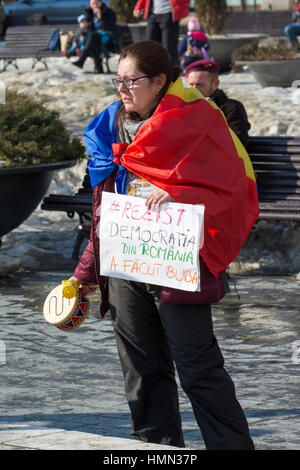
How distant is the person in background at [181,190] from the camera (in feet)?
12.1

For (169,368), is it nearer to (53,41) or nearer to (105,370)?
(105,370)

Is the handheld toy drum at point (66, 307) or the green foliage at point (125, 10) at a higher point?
the handheld toy drum at point (66, 307)

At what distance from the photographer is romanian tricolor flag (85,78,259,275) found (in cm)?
368

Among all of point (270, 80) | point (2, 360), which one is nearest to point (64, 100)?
point (270, 80)

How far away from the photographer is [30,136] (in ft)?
26.9

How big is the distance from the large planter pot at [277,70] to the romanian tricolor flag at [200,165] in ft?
34.4

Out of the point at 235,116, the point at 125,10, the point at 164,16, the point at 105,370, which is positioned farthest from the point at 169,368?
the point at 125,10

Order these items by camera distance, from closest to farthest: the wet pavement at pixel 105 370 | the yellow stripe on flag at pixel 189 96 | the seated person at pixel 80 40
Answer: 1. the yellow stripe on flag at pixel 189 96
2. the wet pavement at pixel 105 370
3. the seated person at pixel 80 40

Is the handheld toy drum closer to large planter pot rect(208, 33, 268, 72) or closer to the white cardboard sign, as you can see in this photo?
the white cardboard sign

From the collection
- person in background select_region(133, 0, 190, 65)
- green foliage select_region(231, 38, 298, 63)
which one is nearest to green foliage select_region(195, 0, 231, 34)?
green foliage select_region(231, 38, 298, 63)

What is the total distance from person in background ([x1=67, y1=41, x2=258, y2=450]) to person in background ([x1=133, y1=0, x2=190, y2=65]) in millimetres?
10680

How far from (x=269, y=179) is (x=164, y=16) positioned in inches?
273

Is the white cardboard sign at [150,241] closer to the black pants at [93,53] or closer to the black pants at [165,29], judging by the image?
the black pants at [165,29]

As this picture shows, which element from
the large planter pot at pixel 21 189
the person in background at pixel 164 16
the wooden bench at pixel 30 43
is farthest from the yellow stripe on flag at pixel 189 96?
the wooden bench at pixel 30 43
